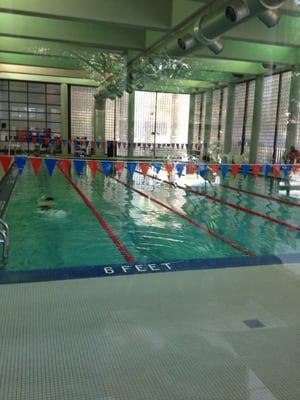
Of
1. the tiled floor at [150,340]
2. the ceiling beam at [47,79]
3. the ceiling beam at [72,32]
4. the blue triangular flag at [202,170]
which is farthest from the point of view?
the ceiling beam at [47,79]

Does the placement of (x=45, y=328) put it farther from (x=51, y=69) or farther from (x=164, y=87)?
(x=51, y=69)

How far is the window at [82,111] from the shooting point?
1201cm

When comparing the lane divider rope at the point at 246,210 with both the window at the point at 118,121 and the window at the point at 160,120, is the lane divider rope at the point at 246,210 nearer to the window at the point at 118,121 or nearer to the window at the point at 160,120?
the window at the point at 160,120

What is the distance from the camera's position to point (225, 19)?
5742mm

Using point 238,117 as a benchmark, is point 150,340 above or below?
below

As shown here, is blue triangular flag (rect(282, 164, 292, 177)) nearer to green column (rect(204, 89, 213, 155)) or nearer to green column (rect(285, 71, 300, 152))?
green column (rect(285, 71, 300, 152))

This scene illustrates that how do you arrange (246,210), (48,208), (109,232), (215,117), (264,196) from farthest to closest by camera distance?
1. (215,117)
2. (264,196)
3. (246,210)
4. (48,208)
5. (109,232)

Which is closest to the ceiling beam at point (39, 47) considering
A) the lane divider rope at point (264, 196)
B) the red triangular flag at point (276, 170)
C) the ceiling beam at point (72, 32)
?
the ceiling beam at point (72, 32)

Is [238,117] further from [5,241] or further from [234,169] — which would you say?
[5,241]

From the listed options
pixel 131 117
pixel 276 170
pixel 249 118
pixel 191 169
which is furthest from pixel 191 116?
pixel 249 118

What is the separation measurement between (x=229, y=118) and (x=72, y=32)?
5674mm

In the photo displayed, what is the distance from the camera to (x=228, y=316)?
2164 mm

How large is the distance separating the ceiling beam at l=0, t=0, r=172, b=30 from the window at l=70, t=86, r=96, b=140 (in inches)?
174

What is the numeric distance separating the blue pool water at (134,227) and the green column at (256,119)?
14.0 feet
